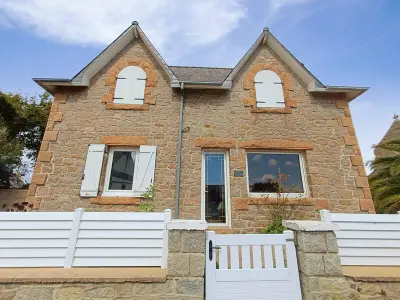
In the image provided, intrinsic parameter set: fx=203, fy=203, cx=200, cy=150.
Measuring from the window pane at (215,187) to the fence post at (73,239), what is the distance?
3.08 meters

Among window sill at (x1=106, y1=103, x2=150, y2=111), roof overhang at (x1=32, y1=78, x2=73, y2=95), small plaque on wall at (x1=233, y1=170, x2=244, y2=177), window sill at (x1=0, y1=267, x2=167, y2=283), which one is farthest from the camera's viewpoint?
window sill at (x1=106, y1=103, x2=150, y2=111)

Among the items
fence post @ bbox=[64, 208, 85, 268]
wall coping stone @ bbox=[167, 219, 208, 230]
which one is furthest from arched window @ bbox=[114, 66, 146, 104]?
wall coping stone @ bbox=[167, 219, 208, 230]

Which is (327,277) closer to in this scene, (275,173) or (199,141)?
(275,173)

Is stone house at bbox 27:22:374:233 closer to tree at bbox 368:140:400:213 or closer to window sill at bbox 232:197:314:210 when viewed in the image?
window sill at bbox 232:197:314:210

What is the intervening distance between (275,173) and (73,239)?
15.8 ft

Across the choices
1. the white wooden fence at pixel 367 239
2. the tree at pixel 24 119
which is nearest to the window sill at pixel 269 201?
the white wooden fence at pixel 367 239

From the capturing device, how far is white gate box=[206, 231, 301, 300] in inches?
101

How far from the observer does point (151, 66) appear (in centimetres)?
639

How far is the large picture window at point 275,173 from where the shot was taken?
18.0ft

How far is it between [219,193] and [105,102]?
4.22 meters

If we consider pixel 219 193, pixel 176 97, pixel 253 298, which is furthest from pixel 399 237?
pixel 176 97

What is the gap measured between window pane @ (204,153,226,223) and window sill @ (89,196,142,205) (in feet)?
5.99

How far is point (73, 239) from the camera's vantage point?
2926mm

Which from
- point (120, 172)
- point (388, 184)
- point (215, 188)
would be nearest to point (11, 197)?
point (120, 172)
